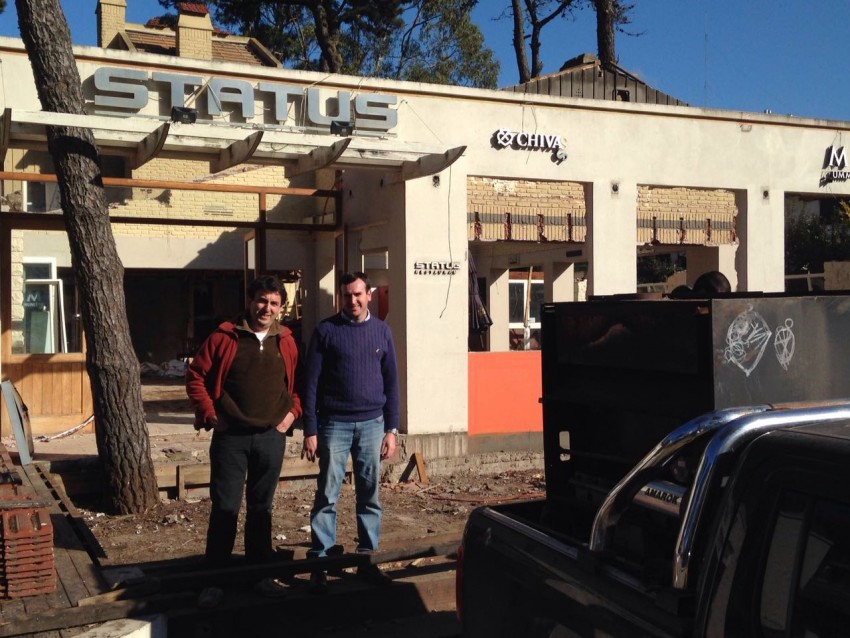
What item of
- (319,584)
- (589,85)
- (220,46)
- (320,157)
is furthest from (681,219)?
(220,46)

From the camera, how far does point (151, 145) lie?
8438mm

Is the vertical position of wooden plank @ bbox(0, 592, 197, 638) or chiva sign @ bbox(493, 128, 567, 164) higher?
chiva sign @ bbox(493, 128, 567, 164)

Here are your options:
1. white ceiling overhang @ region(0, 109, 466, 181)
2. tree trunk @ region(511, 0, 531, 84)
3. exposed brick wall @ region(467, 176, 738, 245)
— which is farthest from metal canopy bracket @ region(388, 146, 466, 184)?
tree trunk @ region(511, 0, 531, 84)

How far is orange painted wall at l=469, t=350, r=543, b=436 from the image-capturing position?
10414 mm

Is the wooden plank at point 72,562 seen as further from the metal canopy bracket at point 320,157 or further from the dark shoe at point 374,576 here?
the metal canopy bracket at point 320,157

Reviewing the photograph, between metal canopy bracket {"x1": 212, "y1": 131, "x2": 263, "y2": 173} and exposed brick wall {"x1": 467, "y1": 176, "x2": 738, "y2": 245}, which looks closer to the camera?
metal canopy bracket {"x1": 212, "y1": 131, "x2": 263, "y2": 173}

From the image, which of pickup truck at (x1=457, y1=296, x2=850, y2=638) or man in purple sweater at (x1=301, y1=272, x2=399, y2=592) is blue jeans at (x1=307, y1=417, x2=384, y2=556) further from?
pickup truck at (x1=457, y1=296, x2=850, y2=638)

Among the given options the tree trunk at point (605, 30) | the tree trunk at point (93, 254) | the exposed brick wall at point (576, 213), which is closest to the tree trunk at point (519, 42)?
the tree trunk at point (605, 30)

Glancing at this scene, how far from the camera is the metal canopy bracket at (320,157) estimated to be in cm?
853

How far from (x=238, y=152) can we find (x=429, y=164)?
78.2 inches

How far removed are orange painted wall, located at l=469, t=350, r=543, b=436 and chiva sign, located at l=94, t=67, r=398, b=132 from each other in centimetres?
295

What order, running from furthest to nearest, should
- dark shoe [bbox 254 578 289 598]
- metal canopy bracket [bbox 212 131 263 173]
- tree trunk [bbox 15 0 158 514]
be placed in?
1. metal canopy bracket [bbox 212 131 263 173]
2. tree trunk [bbox 15 0 158 514]
3. dark shoe [bbox 254 578 289 598]

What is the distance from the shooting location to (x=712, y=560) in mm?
2316

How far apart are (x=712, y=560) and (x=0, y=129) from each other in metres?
7.80
